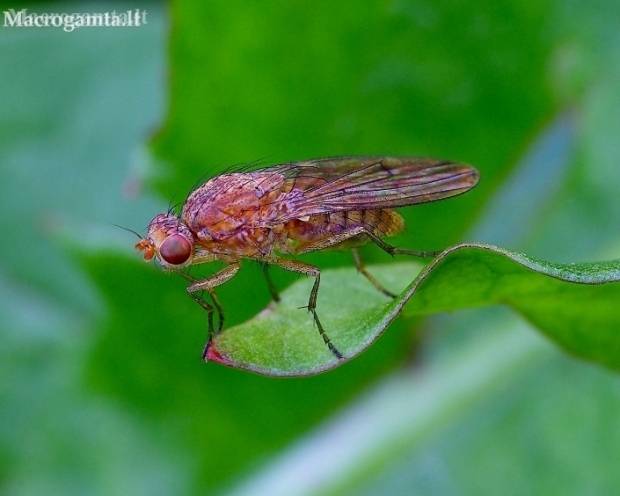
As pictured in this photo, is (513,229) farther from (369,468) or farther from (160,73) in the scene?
(160,73)

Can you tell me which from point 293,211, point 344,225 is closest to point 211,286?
point 293,211

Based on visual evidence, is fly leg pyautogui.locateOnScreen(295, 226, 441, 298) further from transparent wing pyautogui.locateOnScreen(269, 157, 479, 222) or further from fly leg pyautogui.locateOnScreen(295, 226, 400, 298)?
transparent wing pyautogui.locateOnScreen(269, 157, 479, 222)

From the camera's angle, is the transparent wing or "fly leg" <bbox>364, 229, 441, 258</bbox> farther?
"fly leg" <bbox>364, 229, 441, 258</bbox>

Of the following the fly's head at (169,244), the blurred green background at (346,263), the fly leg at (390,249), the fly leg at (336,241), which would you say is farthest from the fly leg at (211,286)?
the fly leg at (390,249)

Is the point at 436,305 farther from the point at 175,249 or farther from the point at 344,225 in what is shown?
the point at 175,249

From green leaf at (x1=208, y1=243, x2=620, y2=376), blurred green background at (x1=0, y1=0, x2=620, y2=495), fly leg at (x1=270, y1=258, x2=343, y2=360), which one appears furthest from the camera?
blurred green background at (x1=0, y1=0, x2=620, y2=495)
